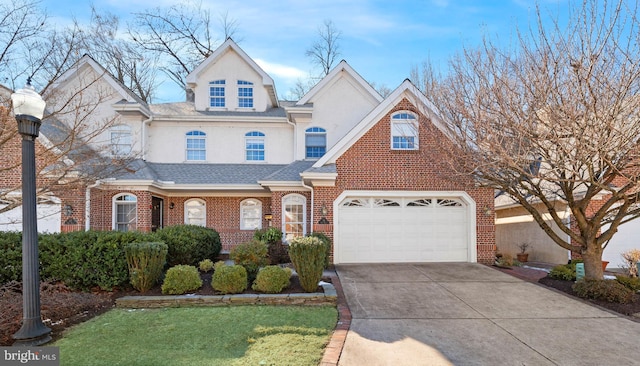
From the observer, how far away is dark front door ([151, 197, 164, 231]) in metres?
14.6

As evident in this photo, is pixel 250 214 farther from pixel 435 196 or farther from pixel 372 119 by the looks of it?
pixel 435 196

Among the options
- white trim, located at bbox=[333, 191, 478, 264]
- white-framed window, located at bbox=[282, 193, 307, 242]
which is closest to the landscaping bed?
white trim, located at bbox=[333, 191, 478, 264]

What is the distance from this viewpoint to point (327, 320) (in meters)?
6.48

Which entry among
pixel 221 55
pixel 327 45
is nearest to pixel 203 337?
pixel 221 55

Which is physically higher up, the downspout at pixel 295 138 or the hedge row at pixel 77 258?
the downspout at pixel 295 138

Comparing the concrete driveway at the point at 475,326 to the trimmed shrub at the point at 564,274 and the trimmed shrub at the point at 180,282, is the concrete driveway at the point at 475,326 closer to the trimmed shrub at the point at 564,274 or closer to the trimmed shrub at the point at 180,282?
the trimmed shrub at the point at 564,274

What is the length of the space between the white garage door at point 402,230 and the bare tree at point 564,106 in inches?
126

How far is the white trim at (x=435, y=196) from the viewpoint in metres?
12.1

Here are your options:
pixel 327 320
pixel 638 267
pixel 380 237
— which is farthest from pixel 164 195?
pixel 638 267

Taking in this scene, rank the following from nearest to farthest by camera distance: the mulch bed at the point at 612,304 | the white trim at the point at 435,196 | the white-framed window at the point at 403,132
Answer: the mulch bed at the point at 612,304, the white trim at the point at 435,196, the white-framed window at the point at 403,132

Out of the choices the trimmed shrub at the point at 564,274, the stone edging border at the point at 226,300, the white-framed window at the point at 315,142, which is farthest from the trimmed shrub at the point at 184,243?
the trimmed shrub at the point at 564,274

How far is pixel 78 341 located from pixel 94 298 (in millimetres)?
2410

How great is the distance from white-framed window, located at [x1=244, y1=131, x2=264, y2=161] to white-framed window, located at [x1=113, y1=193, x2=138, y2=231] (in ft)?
16.6

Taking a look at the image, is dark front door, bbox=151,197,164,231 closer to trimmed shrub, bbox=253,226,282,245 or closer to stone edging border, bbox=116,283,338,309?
trimmed shrub, bbox=253,226,282,245
